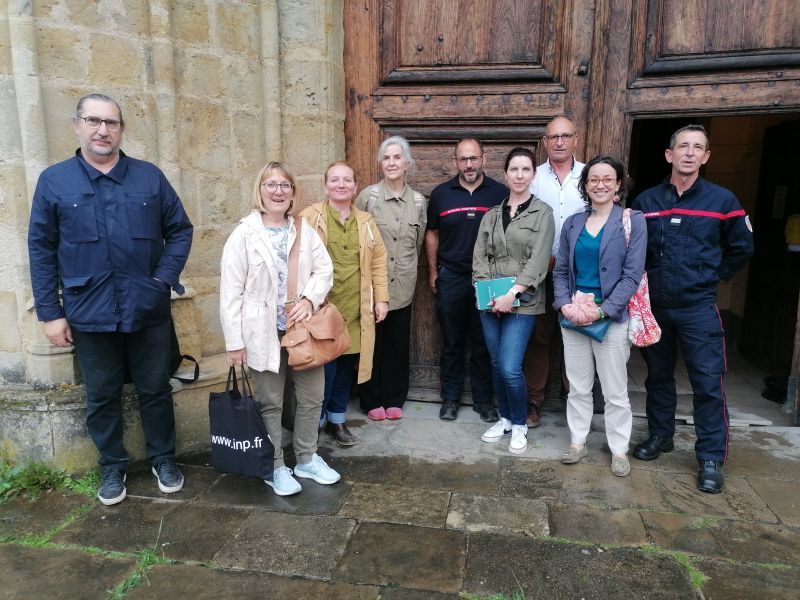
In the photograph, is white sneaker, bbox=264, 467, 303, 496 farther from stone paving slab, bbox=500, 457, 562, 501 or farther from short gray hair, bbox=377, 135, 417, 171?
short gray hair, bbox=377, 135, 417, 171

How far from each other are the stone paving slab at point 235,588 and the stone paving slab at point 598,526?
987 mm

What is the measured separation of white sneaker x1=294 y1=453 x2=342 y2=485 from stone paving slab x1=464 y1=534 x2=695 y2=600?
918 millimetres

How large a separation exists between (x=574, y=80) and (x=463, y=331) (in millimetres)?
1848

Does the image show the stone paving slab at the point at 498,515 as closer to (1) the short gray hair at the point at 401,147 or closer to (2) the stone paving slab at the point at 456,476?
(2) the stone paving slab at the point at 456,476

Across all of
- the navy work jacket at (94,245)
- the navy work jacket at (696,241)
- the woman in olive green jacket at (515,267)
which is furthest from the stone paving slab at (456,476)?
the navy work jacket at (94,245)

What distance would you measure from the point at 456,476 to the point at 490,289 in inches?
43.8

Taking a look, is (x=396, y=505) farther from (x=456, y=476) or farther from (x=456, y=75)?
(x=456, y=75)

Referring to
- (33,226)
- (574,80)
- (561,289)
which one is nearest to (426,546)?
(561,289)

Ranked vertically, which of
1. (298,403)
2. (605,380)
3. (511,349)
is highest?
(511,349)

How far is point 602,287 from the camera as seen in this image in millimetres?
3324

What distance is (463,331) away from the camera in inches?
170

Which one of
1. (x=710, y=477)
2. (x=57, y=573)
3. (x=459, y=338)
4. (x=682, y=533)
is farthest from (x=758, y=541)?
(x=57, y=573)

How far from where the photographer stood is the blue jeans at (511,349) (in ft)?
12.3

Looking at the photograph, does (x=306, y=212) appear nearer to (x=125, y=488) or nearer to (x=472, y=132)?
(x=472, y=132)
